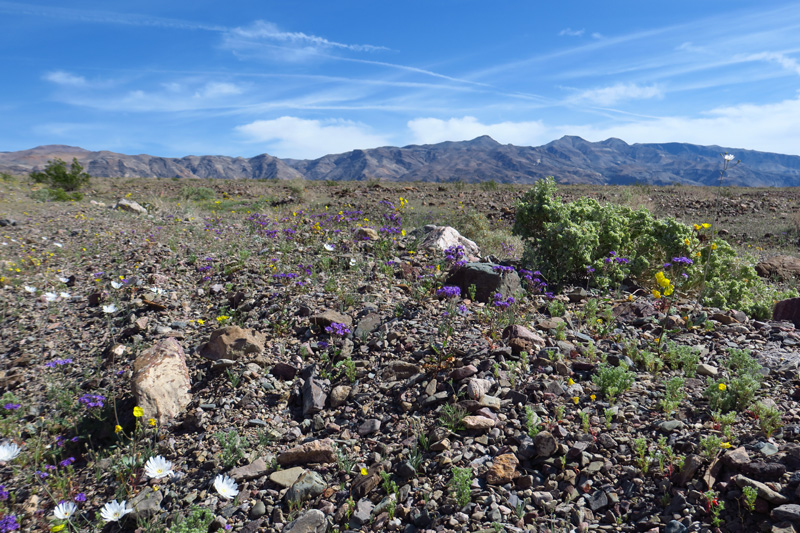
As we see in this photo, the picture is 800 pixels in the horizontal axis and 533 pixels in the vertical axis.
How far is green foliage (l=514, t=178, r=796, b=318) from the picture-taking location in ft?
18.7

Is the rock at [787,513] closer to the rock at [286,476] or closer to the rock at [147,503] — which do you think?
the rock at [286,476]

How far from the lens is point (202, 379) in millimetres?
4156

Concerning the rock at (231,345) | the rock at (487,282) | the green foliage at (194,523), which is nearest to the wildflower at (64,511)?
the green foliage at (194,523)

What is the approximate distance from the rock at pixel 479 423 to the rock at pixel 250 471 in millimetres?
1434

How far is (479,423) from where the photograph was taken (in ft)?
10.5

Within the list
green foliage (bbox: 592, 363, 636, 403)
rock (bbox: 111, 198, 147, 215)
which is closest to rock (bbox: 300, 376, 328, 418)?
green foliage (bbox: 592, 363, 636, 403)

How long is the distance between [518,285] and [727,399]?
8.70 ft

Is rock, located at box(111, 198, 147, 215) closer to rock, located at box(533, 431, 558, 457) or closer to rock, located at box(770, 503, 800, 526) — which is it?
rock, located at box(533, 431, 558, 457)

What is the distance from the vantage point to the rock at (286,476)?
9.84ft

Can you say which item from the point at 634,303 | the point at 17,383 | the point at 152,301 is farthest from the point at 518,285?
the point at 17,383

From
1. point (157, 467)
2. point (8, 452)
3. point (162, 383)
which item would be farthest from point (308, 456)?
point (8, 452)

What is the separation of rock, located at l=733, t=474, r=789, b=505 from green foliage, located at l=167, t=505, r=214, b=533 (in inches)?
117

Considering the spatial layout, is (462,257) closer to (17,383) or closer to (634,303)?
(634,303)

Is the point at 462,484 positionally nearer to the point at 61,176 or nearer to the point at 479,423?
the point at 479,423
